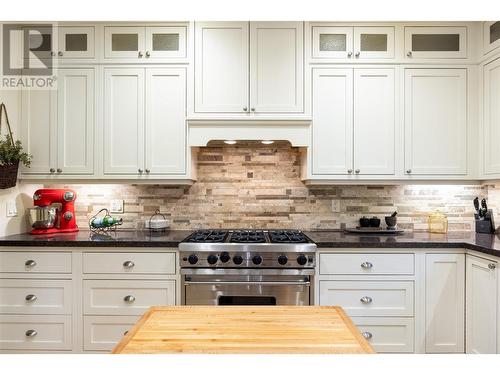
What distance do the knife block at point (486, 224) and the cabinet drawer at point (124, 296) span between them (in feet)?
7.88

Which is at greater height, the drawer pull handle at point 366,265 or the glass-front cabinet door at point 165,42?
the glass-front cabinet door at point 165,42

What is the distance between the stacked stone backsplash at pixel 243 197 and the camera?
3092mm

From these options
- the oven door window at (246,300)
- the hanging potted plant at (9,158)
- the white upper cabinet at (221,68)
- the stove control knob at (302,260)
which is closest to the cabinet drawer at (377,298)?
the stove control knob at (302,260)

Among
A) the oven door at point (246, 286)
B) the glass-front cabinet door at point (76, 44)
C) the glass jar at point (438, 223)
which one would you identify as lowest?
the oven door at point (246, 286)

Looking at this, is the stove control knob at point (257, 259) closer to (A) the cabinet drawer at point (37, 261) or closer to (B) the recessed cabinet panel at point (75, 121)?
(A) the cabinet drawer at point (37, 261)

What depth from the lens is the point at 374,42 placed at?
9.02 ft

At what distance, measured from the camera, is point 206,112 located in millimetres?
2748

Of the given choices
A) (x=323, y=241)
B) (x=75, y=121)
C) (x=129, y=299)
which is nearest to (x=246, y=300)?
(x=323, y=241)

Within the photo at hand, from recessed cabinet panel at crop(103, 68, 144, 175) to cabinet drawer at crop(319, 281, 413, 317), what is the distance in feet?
5.65

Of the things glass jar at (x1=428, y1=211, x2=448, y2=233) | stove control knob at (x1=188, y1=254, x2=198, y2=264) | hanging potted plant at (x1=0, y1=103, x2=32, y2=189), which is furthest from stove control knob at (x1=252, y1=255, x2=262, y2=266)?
hanging potted plant at (x1=0, y1=103, x2=32, y2=189)

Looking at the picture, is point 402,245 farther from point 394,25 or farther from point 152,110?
point 152,110
